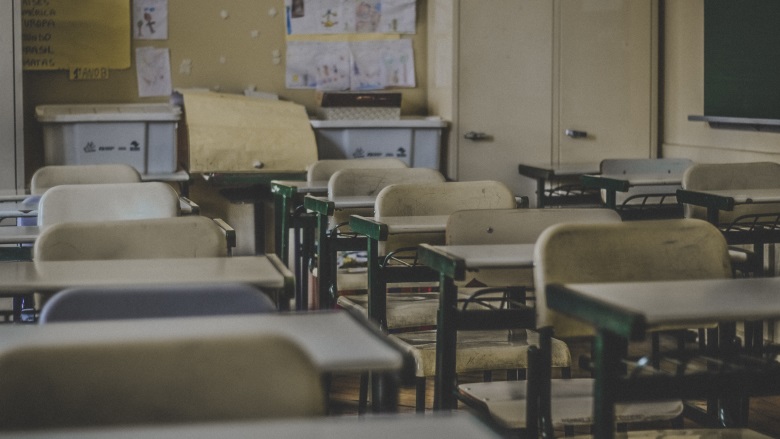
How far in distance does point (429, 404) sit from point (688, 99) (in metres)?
2.90

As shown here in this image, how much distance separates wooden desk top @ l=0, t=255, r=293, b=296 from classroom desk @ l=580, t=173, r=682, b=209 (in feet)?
8.41

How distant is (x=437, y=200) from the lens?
148 inches

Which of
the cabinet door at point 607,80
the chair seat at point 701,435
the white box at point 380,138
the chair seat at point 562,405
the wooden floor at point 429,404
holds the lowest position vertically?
the wooden floor at point 429,404

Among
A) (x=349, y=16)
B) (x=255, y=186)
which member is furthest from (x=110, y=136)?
(x=349, y=16)

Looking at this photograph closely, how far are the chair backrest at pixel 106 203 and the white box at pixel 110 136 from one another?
2.13 m

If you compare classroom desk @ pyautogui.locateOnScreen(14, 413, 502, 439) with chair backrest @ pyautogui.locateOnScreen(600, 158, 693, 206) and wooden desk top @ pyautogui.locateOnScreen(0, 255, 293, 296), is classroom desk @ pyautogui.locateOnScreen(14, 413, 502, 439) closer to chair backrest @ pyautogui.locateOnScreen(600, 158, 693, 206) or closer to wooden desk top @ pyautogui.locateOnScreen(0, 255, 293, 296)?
wooden desk top @ pyautogui.locateOnScreen(0, 255, 293, 296)

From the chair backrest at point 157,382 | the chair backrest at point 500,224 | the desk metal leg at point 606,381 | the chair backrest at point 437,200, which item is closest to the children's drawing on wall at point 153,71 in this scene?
the chair backrest at point 437,200

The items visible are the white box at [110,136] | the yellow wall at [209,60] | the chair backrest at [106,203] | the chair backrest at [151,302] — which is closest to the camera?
the chair backrest at [151,302]

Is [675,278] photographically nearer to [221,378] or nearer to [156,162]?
[221,378]

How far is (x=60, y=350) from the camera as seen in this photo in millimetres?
1311

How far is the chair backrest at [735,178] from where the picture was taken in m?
4.47

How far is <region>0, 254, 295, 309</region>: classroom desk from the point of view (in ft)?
7.43

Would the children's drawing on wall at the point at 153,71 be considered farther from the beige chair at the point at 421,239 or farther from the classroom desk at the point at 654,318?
the classroom desk at the point at 654,318

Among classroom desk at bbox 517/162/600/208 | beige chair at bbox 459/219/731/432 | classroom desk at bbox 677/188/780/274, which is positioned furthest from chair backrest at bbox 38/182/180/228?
classroom desk at bbox 517/162/600/208
